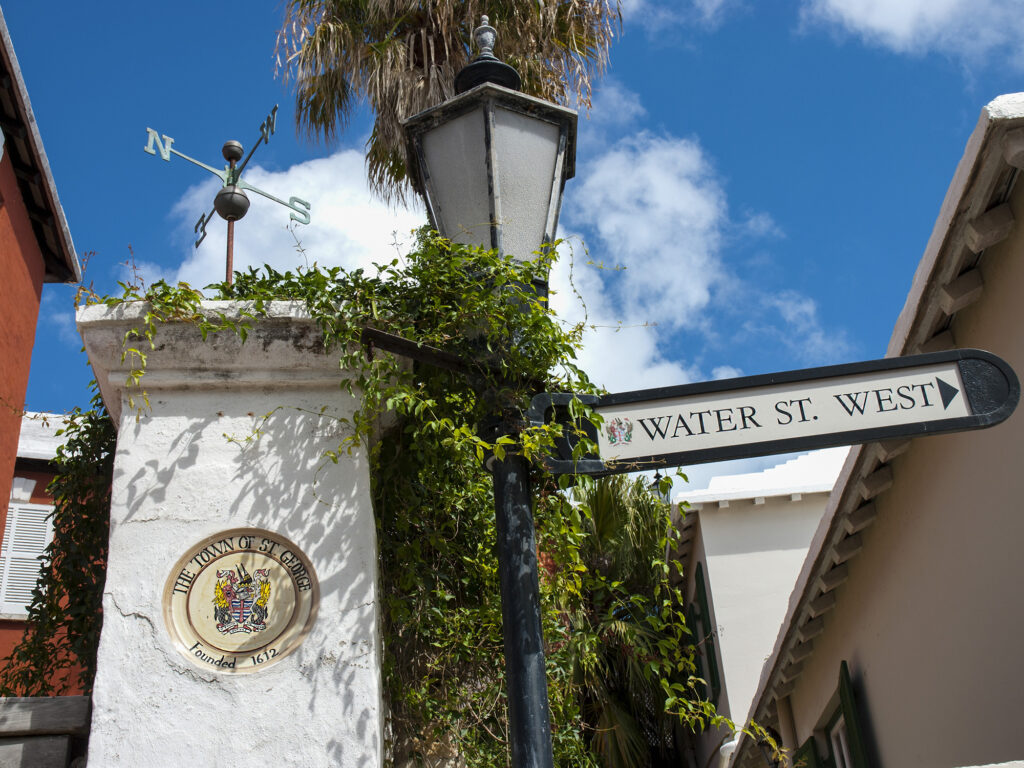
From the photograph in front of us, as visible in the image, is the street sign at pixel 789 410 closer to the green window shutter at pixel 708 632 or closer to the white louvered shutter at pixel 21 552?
the green window shutter at pixel 708 632

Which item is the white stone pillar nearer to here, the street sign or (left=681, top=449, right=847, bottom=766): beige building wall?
the street sign

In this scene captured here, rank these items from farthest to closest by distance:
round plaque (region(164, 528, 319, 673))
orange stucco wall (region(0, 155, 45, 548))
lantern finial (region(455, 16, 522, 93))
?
orange stucco wall (region(0, 155, 45, 548)) → lantern finial (region(455, 16, 522, 93)) → round plaque (region(164, 528, 319, 673))

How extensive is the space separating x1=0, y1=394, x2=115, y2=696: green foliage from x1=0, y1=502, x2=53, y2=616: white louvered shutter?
9.51 metres

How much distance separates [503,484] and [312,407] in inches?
33.5

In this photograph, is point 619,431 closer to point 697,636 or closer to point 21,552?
point 697,636

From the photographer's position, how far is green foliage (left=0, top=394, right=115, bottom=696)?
12.9 ft

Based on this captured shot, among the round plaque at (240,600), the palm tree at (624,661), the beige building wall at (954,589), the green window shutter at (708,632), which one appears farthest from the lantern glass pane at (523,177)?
the green window shutter at (708,632)

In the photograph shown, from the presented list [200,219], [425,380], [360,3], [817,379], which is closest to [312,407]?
[425,380]

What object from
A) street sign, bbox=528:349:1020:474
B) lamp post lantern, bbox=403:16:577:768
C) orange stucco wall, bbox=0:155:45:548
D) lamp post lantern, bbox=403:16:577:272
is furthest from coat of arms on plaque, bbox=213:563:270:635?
orange stucco wall, bbox=0:155:45:548

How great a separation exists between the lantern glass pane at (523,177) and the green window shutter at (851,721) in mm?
5880

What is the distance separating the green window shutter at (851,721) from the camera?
7.71 metres

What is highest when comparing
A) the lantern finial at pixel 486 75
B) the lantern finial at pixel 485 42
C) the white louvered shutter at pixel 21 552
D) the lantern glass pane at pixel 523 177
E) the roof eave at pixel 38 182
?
the roof eave at pixel 38 182

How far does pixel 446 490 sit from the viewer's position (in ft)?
12.6

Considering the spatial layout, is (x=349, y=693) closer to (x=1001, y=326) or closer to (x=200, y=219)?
(x=200, y=219)
